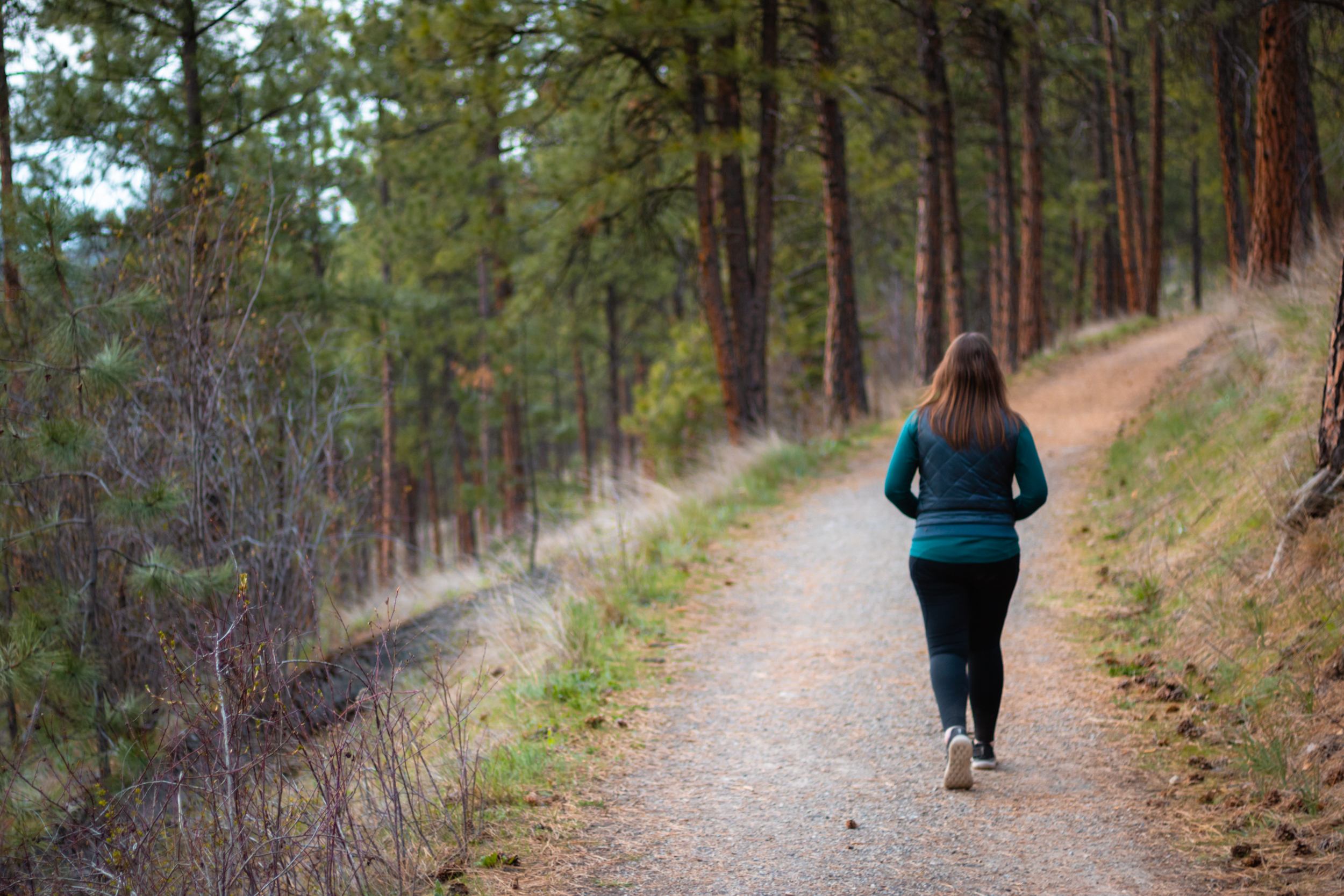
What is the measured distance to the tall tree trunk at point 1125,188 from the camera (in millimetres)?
21266

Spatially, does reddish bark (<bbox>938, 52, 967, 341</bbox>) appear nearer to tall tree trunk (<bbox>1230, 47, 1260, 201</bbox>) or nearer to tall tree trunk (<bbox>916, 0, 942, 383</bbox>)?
tall tree trunk (<bbox>916, 0, 942, 383</bbox>)

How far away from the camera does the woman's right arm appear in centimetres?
423

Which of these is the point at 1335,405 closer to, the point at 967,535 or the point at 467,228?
the point at 967,535

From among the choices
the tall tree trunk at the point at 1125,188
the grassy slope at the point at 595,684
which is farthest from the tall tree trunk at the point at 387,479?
the tall tree trunk at the point at 1125,188

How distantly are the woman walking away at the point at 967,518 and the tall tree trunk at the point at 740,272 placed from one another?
8.68m

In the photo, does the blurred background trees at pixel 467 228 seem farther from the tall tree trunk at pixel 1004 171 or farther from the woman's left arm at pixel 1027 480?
the woman's left arm at pixel 1027 480

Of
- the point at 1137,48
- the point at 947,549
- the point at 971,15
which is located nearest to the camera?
the point at 947,549

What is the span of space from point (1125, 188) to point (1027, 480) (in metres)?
21.0

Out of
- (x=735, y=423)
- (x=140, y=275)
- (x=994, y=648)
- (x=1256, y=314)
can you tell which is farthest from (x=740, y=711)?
(x=735, y=423)

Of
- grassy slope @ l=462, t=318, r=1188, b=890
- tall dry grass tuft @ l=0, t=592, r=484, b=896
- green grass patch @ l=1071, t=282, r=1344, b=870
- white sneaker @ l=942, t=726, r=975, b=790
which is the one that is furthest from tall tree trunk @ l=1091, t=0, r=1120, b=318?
tall dry grass tuft @ l=0, t=592, r=484, b=896

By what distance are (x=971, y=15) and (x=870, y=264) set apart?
24.2 ft

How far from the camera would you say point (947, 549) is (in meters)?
4.09

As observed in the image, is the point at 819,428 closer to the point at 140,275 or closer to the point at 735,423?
the point at 735,423

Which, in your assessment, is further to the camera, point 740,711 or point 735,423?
point 735,423
